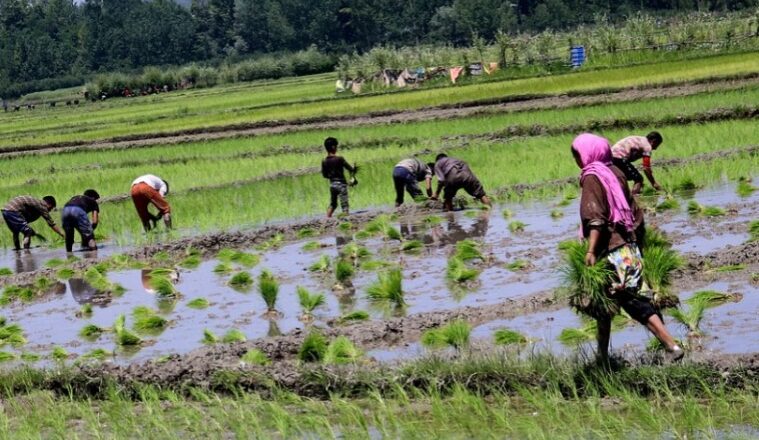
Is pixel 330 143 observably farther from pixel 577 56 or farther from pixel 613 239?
pixel 577 56

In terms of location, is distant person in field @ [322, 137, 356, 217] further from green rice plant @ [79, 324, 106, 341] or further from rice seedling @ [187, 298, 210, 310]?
green rice plant @ [79, 324, 106, 341]

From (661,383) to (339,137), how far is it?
60.2ft

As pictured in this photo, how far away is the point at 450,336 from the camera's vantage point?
7.22 meters

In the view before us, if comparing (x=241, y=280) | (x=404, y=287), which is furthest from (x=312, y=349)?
(x=241, y=280)

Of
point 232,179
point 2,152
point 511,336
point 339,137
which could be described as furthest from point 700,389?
point 2,152

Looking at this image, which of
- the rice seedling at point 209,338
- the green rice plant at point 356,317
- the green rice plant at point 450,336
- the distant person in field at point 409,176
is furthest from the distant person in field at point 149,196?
the green rice plant at point 450,336

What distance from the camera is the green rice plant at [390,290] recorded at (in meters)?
8.87

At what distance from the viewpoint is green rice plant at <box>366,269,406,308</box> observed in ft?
29.1

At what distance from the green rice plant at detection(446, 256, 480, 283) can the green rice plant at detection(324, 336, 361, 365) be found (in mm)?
2190

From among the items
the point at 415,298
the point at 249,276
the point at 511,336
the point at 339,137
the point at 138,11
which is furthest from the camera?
the point at 138,11

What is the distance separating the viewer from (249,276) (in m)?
10.7

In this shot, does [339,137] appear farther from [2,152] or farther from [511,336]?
[511,336]

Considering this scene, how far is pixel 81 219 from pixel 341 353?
743cm

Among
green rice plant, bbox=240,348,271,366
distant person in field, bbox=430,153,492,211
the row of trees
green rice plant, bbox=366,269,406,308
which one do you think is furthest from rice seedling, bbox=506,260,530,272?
the row of trees
